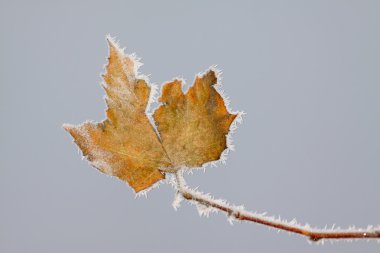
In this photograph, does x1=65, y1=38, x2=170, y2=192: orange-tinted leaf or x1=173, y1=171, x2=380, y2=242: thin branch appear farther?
x1=65, y1=38, x2=170, y2=192: orange-tinted leaf

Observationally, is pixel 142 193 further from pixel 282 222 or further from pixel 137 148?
pixel 282 222

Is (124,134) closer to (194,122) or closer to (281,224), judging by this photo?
(194,122)

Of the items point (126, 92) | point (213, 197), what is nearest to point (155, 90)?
point (126, 92)

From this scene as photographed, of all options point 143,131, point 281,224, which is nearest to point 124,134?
point 143,131

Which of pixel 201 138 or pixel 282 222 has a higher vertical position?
pixel 201 138

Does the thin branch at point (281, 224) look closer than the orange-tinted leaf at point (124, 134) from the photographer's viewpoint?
Yes
